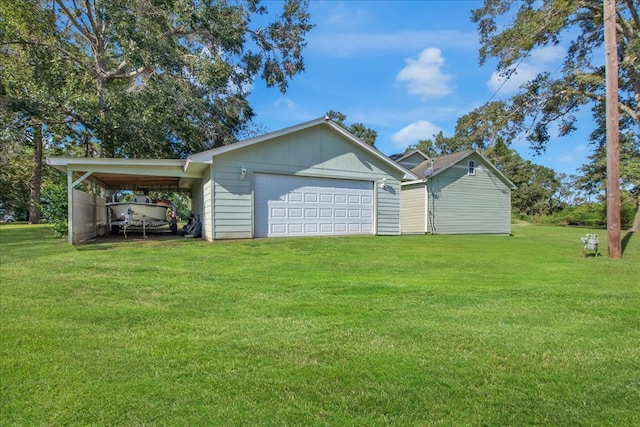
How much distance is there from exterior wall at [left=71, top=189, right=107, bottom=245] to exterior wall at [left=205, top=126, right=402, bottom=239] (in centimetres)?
403

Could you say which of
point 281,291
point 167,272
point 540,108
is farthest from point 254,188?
point 540,108

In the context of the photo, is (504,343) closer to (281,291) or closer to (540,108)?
(281,291)

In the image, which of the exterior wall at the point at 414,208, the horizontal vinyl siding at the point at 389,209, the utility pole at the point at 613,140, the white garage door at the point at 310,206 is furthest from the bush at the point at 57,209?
the utility pole at the point at 613,140

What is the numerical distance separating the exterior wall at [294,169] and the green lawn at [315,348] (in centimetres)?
518

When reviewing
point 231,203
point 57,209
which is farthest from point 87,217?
point 231,203

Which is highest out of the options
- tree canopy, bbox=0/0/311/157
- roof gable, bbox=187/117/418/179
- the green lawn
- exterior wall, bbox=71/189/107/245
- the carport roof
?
tree canopy, bbox=0/0/311/157

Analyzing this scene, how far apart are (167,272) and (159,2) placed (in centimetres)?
1404

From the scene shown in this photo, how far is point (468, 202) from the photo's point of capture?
19.3m

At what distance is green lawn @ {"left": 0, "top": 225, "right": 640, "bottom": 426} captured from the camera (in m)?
2.23

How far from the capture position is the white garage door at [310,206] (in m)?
12.2

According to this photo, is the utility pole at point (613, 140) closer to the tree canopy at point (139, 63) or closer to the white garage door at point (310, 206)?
the white garage door at point (310, 206)

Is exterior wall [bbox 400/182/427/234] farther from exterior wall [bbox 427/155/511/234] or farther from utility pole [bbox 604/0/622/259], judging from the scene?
utility pole [bbox 604/0/622/259]

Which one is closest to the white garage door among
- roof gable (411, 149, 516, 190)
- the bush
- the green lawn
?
roof gable (411, 149, 516, 190)

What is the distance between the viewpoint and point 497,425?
208cm
